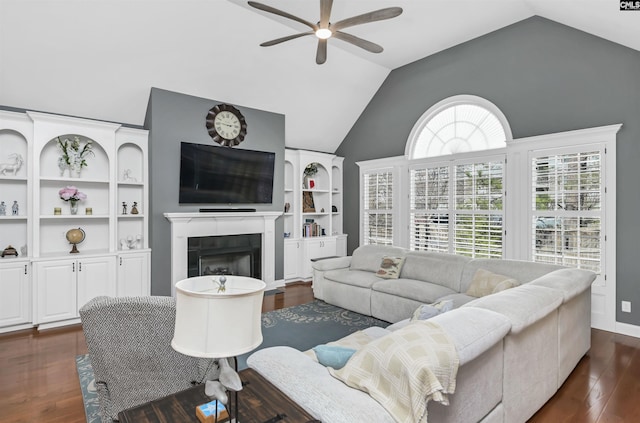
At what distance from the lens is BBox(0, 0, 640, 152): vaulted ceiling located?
147 inches

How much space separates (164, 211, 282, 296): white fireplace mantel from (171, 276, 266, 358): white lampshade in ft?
12.6

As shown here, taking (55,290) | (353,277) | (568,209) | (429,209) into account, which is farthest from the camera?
(429,209)

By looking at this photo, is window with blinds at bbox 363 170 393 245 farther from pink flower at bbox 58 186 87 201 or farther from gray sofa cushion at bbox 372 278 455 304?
pink flower at bbox 58 186 87 201

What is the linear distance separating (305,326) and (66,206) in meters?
3.63

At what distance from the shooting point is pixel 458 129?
556 cm

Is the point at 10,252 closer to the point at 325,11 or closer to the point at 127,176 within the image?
the point at 127,176

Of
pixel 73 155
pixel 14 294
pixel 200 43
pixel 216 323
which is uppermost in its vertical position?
pixel 200 43

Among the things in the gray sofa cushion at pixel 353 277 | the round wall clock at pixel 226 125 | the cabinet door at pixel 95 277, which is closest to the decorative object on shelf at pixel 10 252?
the cabinet door at pixel 95 277

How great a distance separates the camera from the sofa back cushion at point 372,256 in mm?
4980

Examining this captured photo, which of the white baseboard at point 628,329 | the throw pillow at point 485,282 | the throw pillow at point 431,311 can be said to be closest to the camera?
the throw pillow at point 431,311

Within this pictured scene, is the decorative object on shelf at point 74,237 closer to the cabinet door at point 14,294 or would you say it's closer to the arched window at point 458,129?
the cabinet door at point 14,294

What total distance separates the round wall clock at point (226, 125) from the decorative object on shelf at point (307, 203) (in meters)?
1.94

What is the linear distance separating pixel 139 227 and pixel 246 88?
271 centimetres

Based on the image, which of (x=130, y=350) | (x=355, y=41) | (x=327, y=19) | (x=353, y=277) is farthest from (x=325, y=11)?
(x=353, y=277)
